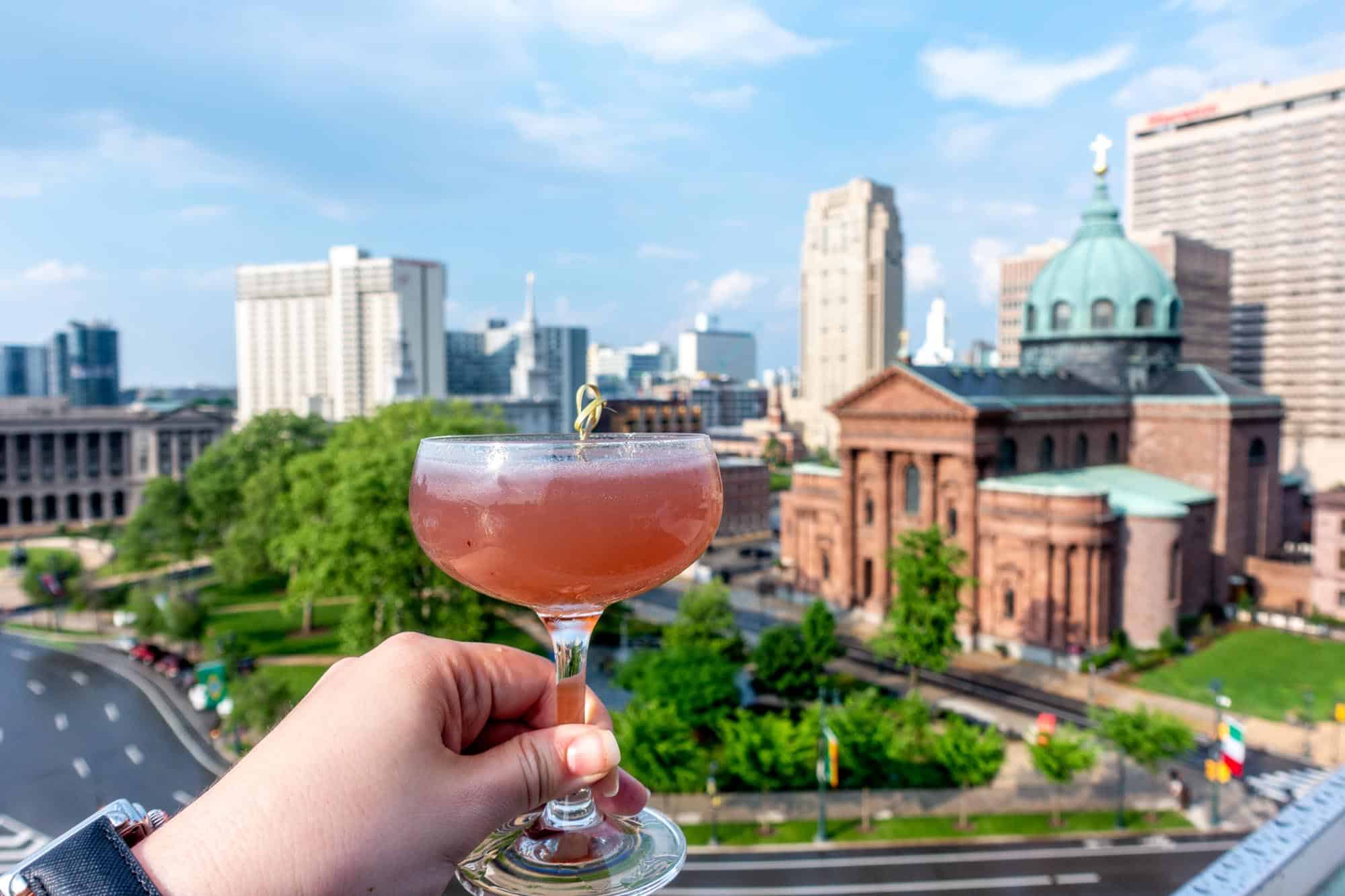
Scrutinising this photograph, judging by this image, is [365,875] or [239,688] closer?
[365,875]

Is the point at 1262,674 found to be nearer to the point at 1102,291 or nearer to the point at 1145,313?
the point at 1145,313

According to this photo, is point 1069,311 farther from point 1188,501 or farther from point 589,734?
point 589,734

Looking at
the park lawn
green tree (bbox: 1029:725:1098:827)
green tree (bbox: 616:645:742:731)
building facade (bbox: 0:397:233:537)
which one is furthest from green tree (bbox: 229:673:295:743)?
building facade (bbox: 0:397:233:537)

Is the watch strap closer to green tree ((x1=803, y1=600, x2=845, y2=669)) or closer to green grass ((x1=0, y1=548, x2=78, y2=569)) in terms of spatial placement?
green tree ((x1=803, y1=600, x2=845, y2=669))

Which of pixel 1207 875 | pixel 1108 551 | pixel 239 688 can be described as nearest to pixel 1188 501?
pixel 1108 551

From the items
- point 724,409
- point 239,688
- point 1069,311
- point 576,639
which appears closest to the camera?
point 576,639

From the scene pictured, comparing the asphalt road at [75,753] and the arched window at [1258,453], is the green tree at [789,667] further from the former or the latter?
the arched window at [1258,453]
